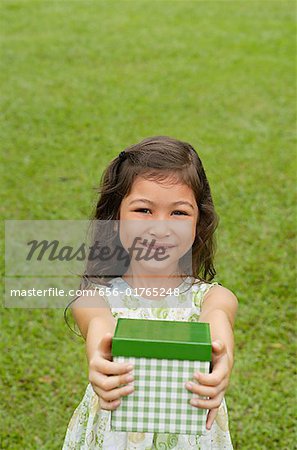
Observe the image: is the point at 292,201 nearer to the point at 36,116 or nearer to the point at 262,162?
the point at 262,162

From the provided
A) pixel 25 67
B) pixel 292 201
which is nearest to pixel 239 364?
pixel 292 201

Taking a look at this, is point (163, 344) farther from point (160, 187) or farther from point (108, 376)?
point (160, 187)

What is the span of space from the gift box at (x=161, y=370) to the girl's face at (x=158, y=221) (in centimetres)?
39

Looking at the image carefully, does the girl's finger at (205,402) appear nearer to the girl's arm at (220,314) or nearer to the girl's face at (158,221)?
the girl's arm at (220,314)

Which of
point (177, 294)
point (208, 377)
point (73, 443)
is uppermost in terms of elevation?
point (208, 377)

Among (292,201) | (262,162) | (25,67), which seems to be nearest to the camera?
(292,201)

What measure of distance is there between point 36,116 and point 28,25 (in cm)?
358

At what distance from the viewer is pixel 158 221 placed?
2090mm

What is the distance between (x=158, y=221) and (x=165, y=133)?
494cm

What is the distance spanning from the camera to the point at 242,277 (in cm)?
466

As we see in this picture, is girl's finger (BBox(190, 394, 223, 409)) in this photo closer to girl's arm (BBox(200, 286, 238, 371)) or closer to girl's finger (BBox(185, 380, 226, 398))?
girl's finger (BBox(185, 380, 226, 398))

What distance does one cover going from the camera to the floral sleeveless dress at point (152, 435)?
2162 millimetres

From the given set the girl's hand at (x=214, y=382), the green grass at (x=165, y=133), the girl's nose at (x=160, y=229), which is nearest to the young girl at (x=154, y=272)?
the girl's nose at (x=160, y=229)

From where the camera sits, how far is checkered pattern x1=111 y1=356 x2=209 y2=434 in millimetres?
1705
